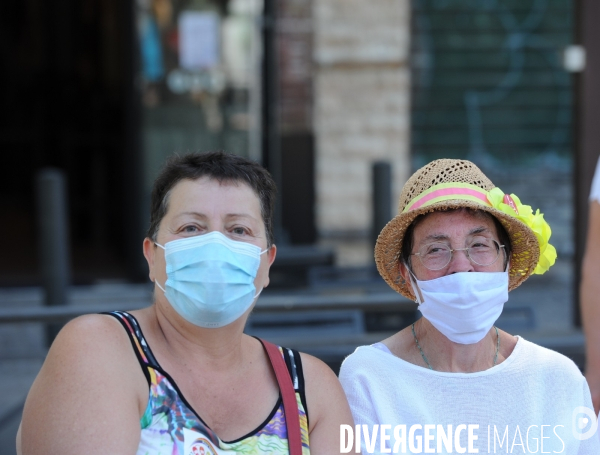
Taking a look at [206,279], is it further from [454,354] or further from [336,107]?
[336,107]

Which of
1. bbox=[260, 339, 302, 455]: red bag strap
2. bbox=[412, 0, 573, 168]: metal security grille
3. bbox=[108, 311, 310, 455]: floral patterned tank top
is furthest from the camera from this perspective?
bbox=[412, 0, 573, 168]: metal security grille

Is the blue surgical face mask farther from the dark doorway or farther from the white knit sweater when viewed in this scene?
the dark doorway

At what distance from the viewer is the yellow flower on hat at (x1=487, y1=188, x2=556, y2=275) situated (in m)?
2.30

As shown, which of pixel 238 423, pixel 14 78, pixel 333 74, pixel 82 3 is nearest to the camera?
pixel 238 423

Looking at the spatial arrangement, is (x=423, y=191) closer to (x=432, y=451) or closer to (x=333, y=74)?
(x=432, y=451)

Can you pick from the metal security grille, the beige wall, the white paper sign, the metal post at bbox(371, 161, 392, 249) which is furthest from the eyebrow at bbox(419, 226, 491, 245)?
the metal security grille

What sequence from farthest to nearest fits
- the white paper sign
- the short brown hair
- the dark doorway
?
the dark doorway
the white paper sign
the short brown hair

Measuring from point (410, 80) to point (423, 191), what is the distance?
19.7 ft

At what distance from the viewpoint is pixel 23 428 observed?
1950mm

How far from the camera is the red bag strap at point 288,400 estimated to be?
211cm

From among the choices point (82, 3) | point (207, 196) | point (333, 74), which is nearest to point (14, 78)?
point (82, 3)

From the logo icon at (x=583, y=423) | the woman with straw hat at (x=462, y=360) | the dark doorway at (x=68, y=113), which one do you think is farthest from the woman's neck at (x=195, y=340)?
the dark doorway at (x=68, y=113)

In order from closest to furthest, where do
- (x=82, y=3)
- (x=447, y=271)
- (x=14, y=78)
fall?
(x=447, y=271) < (x=82, y=3) < (x=14, y=78)

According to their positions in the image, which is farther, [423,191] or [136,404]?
[423,191]
